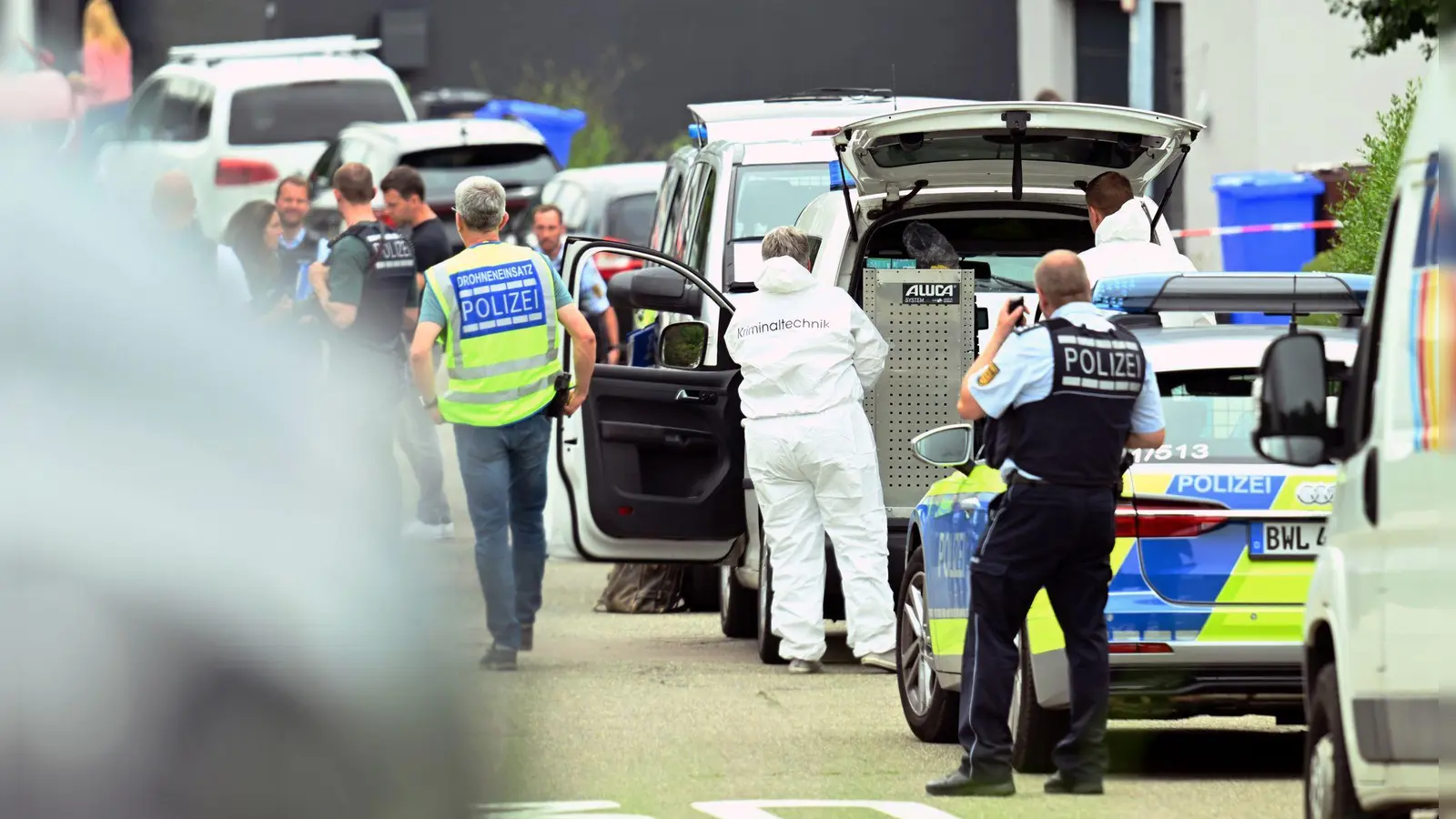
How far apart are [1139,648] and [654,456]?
409 centimetres

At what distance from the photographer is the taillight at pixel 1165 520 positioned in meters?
7.56

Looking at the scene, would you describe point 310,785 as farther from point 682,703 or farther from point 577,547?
point 577,547

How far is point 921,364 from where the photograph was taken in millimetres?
11250

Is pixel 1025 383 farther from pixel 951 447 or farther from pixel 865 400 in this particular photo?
pixel 865 400

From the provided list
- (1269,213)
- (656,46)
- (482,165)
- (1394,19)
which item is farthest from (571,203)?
(656,46)

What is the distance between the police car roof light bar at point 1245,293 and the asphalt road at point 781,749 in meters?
1.42

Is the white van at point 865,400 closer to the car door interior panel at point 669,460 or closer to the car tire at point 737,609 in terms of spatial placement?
the car door interior panel at point 669,460

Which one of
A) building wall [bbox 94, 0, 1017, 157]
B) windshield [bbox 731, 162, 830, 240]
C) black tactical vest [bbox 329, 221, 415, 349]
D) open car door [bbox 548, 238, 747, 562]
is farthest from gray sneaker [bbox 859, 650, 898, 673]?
building wall [bbox 94, 0, 1017, 157]

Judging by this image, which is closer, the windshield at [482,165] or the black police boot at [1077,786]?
the black police boot at [1077,786]

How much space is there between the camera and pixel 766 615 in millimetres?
11383

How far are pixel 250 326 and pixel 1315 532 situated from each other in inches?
182

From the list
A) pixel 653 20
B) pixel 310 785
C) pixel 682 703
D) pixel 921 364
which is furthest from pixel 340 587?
pixel 653 20

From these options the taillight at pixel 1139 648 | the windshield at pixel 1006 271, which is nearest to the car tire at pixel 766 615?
the windshield at pixel 1006 271

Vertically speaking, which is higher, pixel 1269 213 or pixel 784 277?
pixel 784 277
